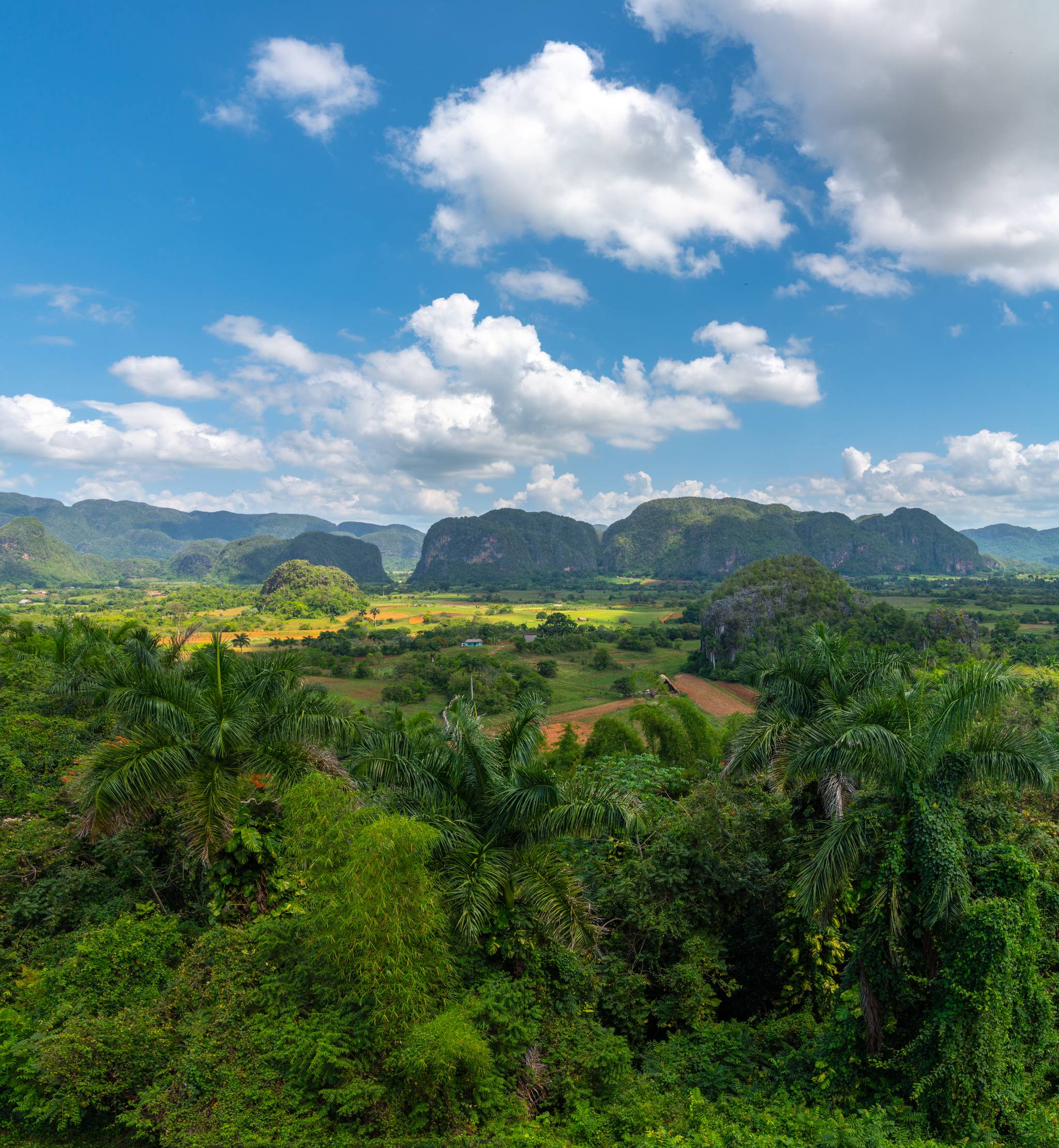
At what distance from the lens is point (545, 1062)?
786 centimetres

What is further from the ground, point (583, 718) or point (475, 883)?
point (475, 883)

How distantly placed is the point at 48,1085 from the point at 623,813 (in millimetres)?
7347

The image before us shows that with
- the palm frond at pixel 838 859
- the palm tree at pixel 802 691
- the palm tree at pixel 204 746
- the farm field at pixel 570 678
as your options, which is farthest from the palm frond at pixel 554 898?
the farm field at pixel 570 678

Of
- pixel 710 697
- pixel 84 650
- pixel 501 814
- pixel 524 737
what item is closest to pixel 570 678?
pixel 710 697

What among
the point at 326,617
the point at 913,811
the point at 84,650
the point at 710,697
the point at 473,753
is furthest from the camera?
the point at 326,617

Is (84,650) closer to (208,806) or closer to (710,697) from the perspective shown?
(208,806)

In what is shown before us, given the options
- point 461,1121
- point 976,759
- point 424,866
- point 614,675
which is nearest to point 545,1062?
point 461,1121

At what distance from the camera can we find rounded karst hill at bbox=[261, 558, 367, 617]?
119312 mm

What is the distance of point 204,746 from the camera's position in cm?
936

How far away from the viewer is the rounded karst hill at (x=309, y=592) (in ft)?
391

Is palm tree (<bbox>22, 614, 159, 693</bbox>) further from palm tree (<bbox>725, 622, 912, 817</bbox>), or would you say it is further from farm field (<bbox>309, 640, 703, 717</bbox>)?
farm field (<bbox>309, 640, 703, 717</bbox>)

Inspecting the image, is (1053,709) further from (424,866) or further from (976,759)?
(424,866)

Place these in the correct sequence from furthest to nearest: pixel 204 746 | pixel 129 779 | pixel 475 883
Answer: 1. pixel 204 746
2. pixel 129 779
3. pixel 475 883

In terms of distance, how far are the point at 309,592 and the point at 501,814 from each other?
12597cm
